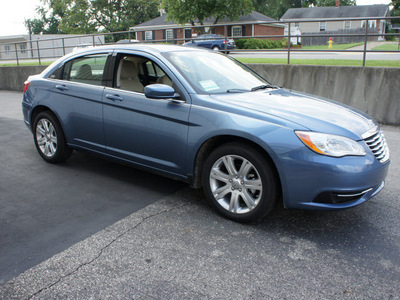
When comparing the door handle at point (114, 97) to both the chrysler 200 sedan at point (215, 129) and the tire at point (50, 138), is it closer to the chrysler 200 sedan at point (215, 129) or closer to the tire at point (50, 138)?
the chrysler 200 sedan at point (215, 129)

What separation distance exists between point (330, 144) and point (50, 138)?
3.80 metres

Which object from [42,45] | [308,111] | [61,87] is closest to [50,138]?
[61,87]

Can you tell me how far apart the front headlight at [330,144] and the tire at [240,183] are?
15.9 inches

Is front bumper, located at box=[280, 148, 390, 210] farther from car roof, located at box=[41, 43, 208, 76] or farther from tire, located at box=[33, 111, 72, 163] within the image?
tire, located at box=[33, 111, 72, 163]

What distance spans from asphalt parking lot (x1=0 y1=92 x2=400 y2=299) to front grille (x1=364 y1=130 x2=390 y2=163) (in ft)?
2.08

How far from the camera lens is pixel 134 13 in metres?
63.5

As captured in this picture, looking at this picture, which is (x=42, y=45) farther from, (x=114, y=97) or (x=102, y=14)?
(x=114, y=97)

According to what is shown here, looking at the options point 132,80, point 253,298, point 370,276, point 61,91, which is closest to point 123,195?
point 132,80

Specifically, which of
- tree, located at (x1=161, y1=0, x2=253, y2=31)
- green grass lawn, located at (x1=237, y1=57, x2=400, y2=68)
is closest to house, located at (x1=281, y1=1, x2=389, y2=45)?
tree, located at (x1=161, y1=0, x2=253, y2=31)

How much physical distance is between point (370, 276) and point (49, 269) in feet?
7.58

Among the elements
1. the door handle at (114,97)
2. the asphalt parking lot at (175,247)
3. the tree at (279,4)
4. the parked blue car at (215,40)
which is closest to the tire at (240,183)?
the asphalt parking lot at (175,247)

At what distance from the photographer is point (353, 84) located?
8.80m

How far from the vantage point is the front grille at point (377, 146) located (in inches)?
136

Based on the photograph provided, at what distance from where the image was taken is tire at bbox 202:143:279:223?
3449mm
